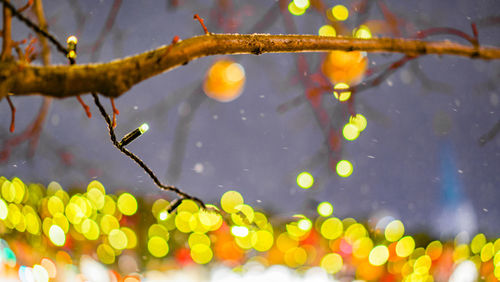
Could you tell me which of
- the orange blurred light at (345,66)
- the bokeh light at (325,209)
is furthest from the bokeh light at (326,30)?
the bokeh light at (325,209)

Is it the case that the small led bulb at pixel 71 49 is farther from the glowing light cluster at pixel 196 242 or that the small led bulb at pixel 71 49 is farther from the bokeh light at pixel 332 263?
the bokeh light at pixel 332 263

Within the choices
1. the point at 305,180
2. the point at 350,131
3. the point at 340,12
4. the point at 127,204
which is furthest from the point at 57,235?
the point at 340,12

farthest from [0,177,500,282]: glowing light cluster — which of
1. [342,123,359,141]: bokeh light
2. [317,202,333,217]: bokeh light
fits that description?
[342,123,359,141]: bokeh light

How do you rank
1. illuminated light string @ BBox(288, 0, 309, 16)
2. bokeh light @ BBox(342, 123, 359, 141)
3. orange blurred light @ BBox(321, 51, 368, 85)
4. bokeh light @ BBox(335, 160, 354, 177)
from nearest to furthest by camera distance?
1. orange blurred light @ BBox(321, 51, 368, 85)
2. illuminated light string @ BBox(288, 0, 309, 16)
3. bokeh light @ BBox(342, 123, 359, 141)
4. bokeh light @ BBox(335, 160, 354, 177)

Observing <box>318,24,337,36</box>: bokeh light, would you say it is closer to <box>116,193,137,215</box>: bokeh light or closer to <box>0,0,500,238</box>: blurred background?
<box>0,0,500,238</box>: blurred background

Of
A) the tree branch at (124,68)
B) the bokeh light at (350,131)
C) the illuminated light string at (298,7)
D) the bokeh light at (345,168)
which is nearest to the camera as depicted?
the tree branch at (124,68)

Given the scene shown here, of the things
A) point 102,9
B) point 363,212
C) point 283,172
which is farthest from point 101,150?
point 363,212

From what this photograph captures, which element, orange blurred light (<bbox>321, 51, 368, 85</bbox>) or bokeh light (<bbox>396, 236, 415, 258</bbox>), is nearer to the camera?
orange blurred light (<bbox>321, 51, 368, 85</bbox>)

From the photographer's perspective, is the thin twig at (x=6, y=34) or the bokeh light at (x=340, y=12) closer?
the thin twig at (x=6, y=34)

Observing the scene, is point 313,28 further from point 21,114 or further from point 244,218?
point 21,114
